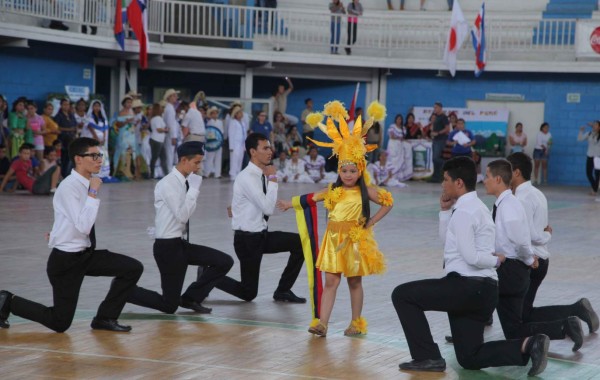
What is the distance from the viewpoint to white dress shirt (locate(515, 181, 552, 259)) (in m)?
8.46

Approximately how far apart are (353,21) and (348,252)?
23120mm

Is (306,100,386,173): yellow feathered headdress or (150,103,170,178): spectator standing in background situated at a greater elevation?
(306,100,386,173): yellow feathered headdress

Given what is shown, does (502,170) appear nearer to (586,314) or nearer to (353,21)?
(586,314)

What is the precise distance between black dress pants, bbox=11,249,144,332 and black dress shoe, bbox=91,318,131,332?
3 cm

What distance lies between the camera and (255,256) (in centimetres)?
973

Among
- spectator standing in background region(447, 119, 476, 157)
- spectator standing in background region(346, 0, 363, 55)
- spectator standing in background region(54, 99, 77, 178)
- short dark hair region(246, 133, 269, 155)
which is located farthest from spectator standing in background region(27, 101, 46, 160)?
short dark hair region(246, 133, 269, 155)

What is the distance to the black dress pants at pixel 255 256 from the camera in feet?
32.0

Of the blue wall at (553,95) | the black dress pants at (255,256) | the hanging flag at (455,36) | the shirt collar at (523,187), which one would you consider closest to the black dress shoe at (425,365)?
the shirt collar at (523,187)

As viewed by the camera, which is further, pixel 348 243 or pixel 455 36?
pixel 455 36


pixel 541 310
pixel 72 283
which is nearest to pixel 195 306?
pixel 72 283

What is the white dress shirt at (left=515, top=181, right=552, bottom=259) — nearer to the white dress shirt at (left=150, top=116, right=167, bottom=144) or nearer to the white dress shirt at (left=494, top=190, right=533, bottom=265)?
the white dress shirt at (left=494, top=190, right=533, bottom=265)

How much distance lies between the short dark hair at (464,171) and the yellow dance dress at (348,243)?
4.34 feet

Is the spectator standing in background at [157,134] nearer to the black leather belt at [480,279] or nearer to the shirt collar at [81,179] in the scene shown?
the shirt collar at [81,179]

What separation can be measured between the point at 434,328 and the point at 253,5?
23.5 m
